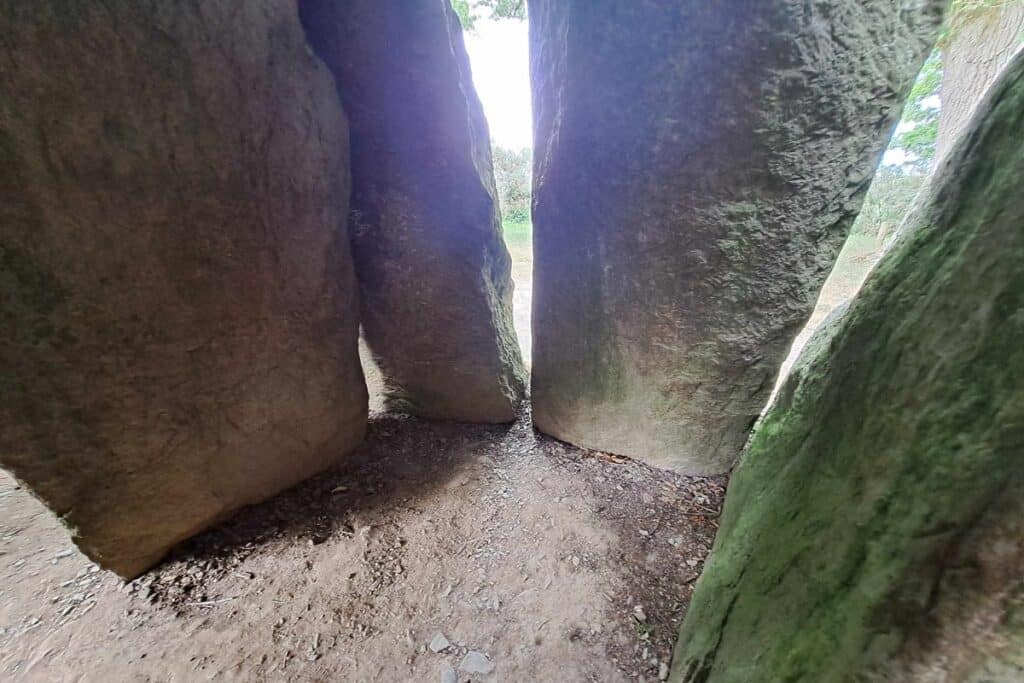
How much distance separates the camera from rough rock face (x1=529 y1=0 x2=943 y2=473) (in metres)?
0.99

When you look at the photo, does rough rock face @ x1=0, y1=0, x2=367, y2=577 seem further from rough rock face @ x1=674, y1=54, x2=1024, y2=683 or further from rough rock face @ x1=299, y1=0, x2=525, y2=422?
rough rock face @ x1=674, y1=54, x2=1024, y2=683

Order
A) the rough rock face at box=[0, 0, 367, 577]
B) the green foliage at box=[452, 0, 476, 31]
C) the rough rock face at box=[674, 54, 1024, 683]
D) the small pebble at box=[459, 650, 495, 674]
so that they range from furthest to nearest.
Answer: the green foliage at box=[452, 0, 476, 31]
the small pebble at box=[459, 650, 495, 674]
the rough rock face at box=[0, 0, 367, 577]
the rough rock face at box=[674, 54, 1024, 683]

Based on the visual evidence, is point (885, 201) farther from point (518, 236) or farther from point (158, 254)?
point (518, 236)

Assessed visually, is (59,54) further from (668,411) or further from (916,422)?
(668,411)

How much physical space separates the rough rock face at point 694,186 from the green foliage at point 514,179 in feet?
14.6

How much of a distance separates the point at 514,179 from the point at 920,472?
6.10m

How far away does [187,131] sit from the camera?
3.21 feet

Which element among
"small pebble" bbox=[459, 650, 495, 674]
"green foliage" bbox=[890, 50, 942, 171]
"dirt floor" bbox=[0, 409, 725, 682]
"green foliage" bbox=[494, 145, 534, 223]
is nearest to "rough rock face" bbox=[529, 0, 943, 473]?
"dirt floor" bbox=[0, 409, 725, 682]

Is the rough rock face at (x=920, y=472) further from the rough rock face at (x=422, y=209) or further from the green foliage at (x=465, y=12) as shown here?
the green foliage at (x=465, y=12)

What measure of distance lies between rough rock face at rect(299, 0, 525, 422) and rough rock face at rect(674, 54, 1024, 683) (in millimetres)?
1346

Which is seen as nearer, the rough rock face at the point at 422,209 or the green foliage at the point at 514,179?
the rough rock face at the point at 422,209

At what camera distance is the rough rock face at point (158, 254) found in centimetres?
82

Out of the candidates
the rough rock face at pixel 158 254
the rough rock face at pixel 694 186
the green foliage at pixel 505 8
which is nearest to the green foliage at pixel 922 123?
the rough rock face at pixel 694 186

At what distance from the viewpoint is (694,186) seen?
1.18 meters
